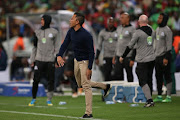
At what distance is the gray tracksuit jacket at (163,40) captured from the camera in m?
13.8

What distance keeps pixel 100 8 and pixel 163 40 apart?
14.0 m

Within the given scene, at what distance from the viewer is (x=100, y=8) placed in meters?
27.7

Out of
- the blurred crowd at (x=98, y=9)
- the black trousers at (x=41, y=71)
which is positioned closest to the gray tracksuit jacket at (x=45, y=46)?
the black trousers at (x=41, y=71)

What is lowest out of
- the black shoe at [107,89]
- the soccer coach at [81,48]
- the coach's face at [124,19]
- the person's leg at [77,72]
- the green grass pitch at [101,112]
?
the green grass pitch at [101,112]

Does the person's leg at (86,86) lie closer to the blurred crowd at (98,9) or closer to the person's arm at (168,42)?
the person's arm at (168,42)

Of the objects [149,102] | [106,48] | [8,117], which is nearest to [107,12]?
[106,48]

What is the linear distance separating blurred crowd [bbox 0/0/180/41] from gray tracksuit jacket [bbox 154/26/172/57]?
662 centimetres

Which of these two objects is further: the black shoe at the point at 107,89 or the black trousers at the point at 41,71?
the black shoe at the point at 107,89

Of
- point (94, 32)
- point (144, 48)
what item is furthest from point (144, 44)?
point (94, 32)

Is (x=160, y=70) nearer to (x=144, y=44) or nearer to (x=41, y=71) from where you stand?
(x=144, y=44)

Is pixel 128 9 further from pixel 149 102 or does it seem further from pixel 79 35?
pixel 79 35

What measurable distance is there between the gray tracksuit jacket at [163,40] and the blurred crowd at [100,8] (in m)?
6.62

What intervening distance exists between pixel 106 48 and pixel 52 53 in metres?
3.20

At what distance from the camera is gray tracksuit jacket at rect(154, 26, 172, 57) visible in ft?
45.3
